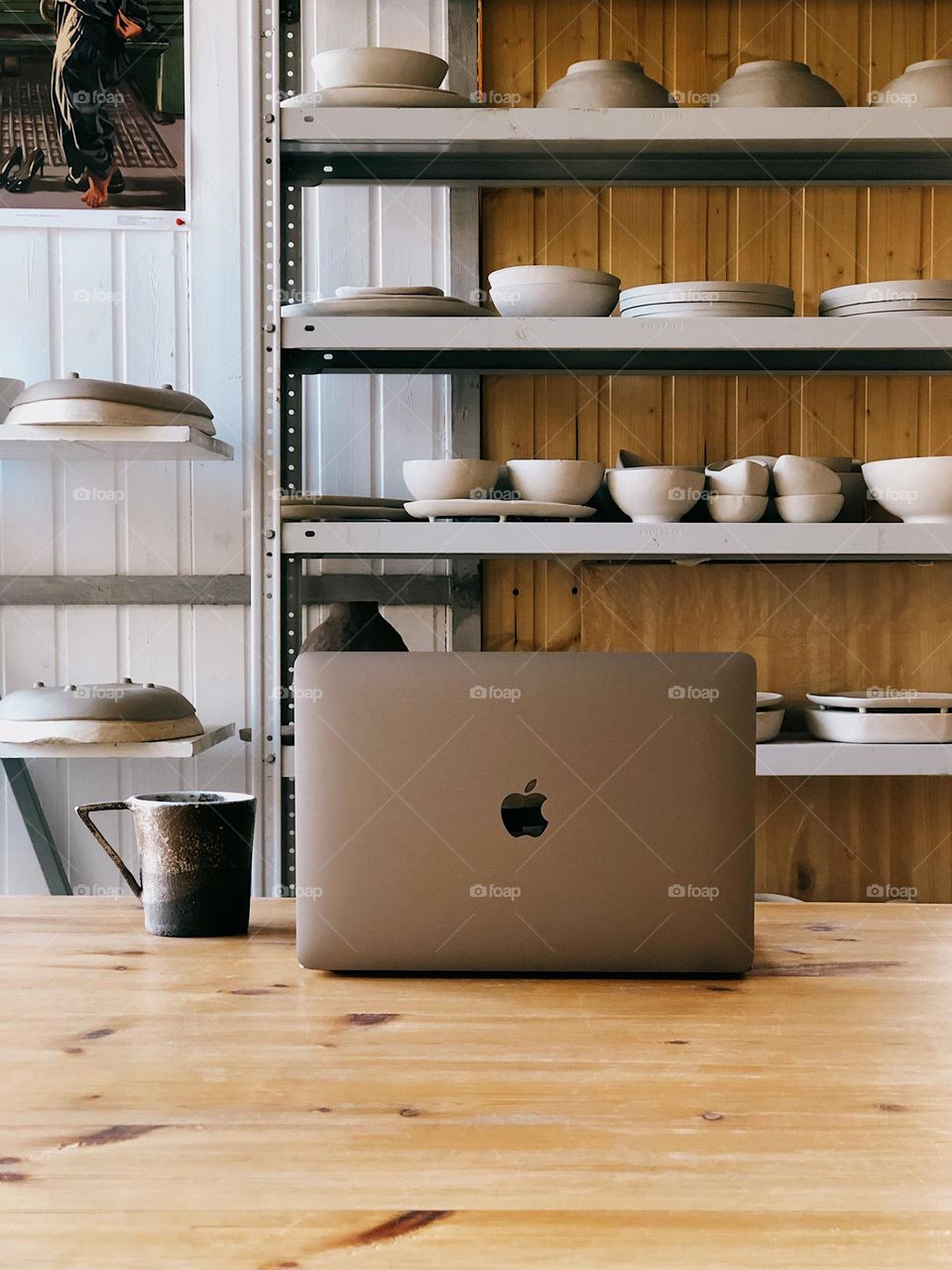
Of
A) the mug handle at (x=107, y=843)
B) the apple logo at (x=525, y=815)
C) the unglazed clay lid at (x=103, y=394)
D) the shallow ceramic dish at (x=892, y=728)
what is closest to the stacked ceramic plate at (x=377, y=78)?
the unglazed clay lid at (x=103, y=394)

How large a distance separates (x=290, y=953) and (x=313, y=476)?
5.47 ft

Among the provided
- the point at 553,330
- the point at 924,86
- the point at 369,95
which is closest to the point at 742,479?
the point at 553,330

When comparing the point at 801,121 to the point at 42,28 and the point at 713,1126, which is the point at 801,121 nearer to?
the point at 42,28

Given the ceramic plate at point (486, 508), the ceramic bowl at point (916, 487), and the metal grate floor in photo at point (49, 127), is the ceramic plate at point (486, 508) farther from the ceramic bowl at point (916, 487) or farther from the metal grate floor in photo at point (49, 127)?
the metal grate floor in photo at point (49, 127)

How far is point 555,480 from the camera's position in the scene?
2.12 metres

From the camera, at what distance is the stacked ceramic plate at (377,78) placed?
6.98 feet

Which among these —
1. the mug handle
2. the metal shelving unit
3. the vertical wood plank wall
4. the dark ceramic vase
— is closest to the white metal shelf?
the metal shelving unit

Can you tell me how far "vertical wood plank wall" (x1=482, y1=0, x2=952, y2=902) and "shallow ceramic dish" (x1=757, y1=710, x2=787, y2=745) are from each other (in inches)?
12.5

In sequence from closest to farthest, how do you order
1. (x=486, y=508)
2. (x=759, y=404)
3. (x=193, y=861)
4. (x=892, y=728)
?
1. (x=193, y=861)
2. (x=486, y=508)
3. (x=892, y=728)
4. (x=759, y=404)

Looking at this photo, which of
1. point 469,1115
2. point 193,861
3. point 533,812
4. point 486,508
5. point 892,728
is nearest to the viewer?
point 469,1115

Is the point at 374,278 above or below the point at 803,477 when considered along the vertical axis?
above

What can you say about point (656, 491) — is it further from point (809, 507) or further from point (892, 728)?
point (892, 728)

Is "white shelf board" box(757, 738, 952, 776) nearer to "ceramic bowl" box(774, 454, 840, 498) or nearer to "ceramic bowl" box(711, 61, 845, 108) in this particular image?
"ceramic bowl" box(774, 454, 840, 498)

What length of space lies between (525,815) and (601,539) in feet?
3.92
